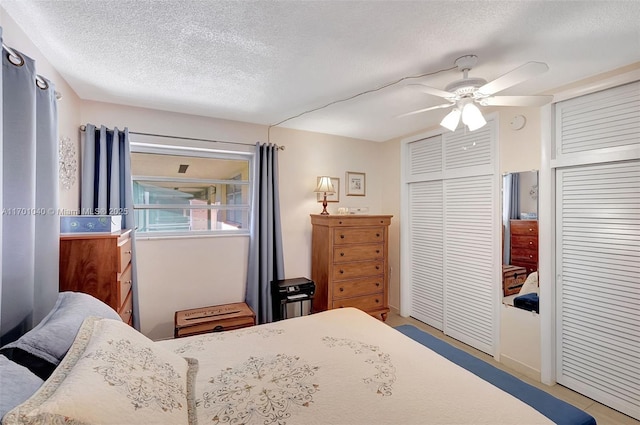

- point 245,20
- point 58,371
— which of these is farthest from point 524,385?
point 245,20

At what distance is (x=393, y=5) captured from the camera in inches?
54.2

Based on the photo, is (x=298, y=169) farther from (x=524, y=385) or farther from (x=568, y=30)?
(x=524, y=385)

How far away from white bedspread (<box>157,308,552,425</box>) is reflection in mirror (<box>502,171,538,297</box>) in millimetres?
1615

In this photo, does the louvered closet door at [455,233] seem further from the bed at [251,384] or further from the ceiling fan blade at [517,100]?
the bed at [251,384]

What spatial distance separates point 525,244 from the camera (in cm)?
256

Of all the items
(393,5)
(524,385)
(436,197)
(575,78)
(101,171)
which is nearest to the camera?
(393,5)

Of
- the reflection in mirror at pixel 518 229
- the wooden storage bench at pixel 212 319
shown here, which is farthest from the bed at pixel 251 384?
the reflection in mirror at pixel 518 229

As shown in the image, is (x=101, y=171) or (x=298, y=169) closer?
(x=101, y=171)

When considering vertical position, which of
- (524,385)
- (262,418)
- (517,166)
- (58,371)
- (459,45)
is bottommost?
(524,385)

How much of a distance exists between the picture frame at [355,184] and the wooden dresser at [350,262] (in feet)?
2.20

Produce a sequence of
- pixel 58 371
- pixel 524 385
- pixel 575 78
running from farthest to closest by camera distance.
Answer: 1. pixel 575 78
2. pixel 524 385
3. pixel 58 371

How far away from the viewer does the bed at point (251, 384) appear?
2.64 feet

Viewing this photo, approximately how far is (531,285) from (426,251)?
4.01 ft

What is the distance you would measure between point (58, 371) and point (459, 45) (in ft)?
7.89
